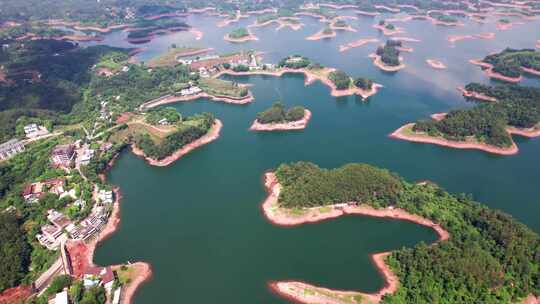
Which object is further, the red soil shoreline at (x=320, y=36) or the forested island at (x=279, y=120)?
the red soil shoreline at (x=320, y=36)

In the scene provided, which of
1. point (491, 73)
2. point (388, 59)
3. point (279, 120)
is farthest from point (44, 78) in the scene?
point (491, 73)

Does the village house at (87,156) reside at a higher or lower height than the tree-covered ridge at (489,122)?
lower

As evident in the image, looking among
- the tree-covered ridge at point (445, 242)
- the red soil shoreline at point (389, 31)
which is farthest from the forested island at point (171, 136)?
the red soil shoreline at point (389, 31)

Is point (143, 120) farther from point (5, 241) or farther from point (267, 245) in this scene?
point (267, 245)

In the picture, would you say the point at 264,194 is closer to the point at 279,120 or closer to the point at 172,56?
the point at 279,120

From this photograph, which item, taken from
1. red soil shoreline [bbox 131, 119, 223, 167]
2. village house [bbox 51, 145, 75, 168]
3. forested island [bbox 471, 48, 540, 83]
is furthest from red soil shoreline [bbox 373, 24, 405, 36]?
village house [bbox 51, 145, 75, 168]

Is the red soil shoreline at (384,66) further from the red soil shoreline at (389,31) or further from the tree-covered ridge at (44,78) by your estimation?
the tree-covered ridge at (44,78)

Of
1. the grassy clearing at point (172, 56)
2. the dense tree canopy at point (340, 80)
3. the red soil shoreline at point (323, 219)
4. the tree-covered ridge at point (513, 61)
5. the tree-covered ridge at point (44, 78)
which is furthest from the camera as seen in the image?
the grassy clearing at point (172, 56)

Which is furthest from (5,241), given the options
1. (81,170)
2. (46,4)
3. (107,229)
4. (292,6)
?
(46,4)
